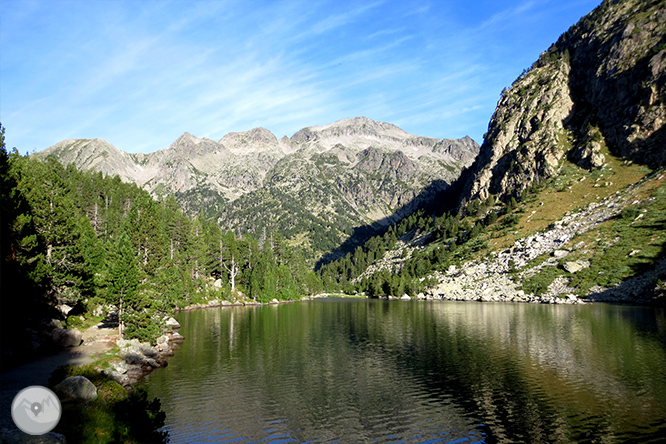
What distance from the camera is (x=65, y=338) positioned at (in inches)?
1863

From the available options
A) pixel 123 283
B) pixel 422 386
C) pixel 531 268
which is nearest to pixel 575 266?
pixel 531 268

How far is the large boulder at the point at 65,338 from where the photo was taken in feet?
153

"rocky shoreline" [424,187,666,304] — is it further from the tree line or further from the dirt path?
the dirt path

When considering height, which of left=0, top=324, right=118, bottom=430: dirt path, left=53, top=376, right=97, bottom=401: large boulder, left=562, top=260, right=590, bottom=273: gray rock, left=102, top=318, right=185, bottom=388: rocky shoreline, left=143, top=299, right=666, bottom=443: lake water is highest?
left=562, top=260, right=590, bottom=273: gray rock

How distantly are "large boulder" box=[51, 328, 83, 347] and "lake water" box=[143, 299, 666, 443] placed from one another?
469 inches

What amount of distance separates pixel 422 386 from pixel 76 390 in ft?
100.0

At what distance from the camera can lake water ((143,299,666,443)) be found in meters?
28.5

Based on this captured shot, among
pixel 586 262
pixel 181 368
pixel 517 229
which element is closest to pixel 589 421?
pixel 181 368

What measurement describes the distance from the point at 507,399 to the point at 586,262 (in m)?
123

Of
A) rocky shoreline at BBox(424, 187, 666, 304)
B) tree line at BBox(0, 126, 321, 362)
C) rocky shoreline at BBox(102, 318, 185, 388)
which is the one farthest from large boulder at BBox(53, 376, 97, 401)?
rocky shoreline at BBox(424, 187, 666, 304)

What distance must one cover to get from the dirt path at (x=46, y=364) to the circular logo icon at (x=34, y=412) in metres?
0.77

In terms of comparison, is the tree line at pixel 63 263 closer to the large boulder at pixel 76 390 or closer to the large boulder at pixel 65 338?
the large boulder at pixel 65 338

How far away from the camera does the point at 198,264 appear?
139 m

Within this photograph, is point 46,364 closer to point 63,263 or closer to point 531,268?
point 63,263
